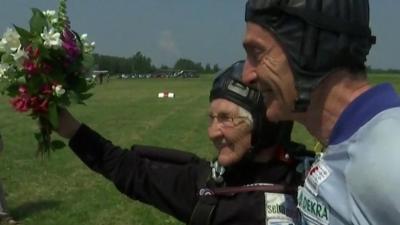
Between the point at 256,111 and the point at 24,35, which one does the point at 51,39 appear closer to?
the point at 24,35

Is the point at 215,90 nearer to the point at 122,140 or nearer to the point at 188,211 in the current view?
the point at 188,211

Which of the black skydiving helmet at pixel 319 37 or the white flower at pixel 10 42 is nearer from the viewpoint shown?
the black skydiving helmet at pixel 319 37

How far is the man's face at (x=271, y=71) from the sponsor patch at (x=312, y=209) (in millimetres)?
243

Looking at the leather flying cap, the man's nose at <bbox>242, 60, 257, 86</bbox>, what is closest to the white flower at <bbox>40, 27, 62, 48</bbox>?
the leather flying cap

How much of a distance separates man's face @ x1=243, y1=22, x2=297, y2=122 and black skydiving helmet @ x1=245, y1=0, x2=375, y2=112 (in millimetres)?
27

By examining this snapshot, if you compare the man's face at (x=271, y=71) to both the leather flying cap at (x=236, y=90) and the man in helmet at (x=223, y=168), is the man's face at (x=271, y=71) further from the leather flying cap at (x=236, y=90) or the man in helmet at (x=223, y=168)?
the leather flying cap at (x=236, y=90)

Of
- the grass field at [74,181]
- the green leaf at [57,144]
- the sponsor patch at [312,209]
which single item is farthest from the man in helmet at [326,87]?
the green leaf at [57,144]

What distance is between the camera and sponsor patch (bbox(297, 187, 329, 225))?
1.91 m

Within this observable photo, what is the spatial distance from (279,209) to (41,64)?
1.47 m

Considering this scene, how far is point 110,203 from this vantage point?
12.7 meters

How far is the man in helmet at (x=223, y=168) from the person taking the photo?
3.37 m

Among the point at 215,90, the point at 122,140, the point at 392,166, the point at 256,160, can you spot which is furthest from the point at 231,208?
the point at 122,140

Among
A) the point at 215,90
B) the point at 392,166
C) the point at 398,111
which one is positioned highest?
the point at 215,90

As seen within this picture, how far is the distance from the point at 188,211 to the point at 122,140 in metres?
20.2
